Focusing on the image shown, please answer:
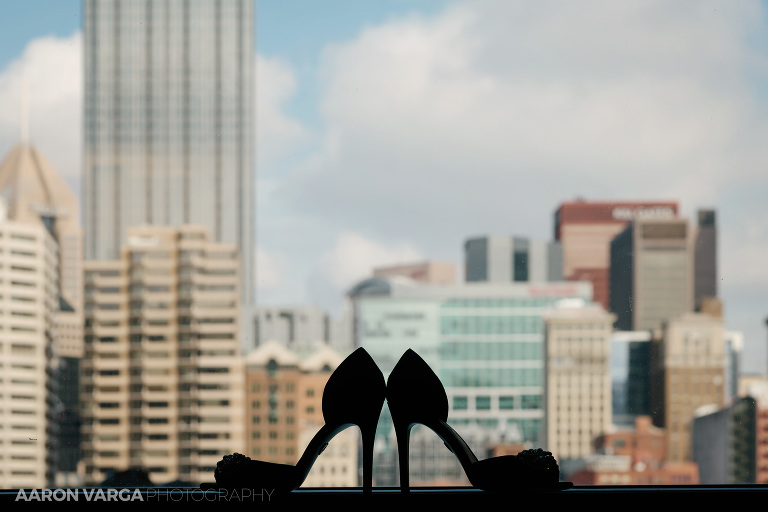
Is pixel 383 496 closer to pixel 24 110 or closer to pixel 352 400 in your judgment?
pixel 352 400

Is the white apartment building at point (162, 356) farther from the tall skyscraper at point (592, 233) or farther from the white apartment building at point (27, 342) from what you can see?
the tall skyscraper at point (592, 233)

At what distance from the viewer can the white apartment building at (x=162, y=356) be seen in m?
50.0

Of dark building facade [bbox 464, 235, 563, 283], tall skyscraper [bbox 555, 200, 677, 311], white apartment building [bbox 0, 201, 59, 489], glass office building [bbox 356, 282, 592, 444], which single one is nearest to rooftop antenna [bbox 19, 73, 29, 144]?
white apartment building [bbox 0, 201, 59, 489]

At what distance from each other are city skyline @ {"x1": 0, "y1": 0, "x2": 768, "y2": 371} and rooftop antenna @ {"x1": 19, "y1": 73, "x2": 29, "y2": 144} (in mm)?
518

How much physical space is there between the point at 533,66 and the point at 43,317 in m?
33.3

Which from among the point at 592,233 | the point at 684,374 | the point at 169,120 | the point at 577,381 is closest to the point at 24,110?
the point at 169,120

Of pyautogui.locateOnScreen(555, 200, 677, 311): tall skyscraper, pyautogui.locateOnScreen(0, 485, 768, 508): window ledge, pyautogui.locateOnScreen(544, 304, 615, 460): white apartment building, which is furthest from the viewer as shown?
pyautogui.locateOnScreen(555, 200, 677, 311): tall skyscraper

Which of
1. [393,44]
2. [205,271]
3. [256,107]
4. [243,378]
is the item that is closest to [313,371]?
[243,378]

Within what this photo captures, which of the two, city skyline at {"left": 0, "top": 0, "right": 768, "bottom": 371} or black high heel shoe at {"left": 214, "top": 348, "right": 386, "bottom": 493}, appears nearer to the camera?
black high heel shoe at {"left": 214, "top": 348, "right": 386, "bottom": 493}

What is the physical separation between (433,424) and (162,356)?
51.5m

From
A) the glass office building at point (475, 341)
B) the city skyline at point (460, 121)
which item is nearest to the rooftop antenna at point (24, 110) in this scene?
the city skyline at point (460, 121)

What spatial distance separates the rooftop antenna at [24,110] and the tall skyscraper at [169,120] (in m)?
3.55

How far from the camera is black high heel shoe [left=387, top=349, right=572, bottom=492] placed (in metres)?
0.99

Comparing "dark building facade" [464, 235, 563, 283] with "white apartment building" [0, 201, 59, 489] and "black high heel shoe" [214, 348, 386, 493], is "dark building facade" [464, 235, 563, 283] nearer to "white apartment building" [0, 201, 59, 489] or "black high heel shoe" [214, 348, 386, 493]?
"white apartment building" [0, 201, 59, 489]
